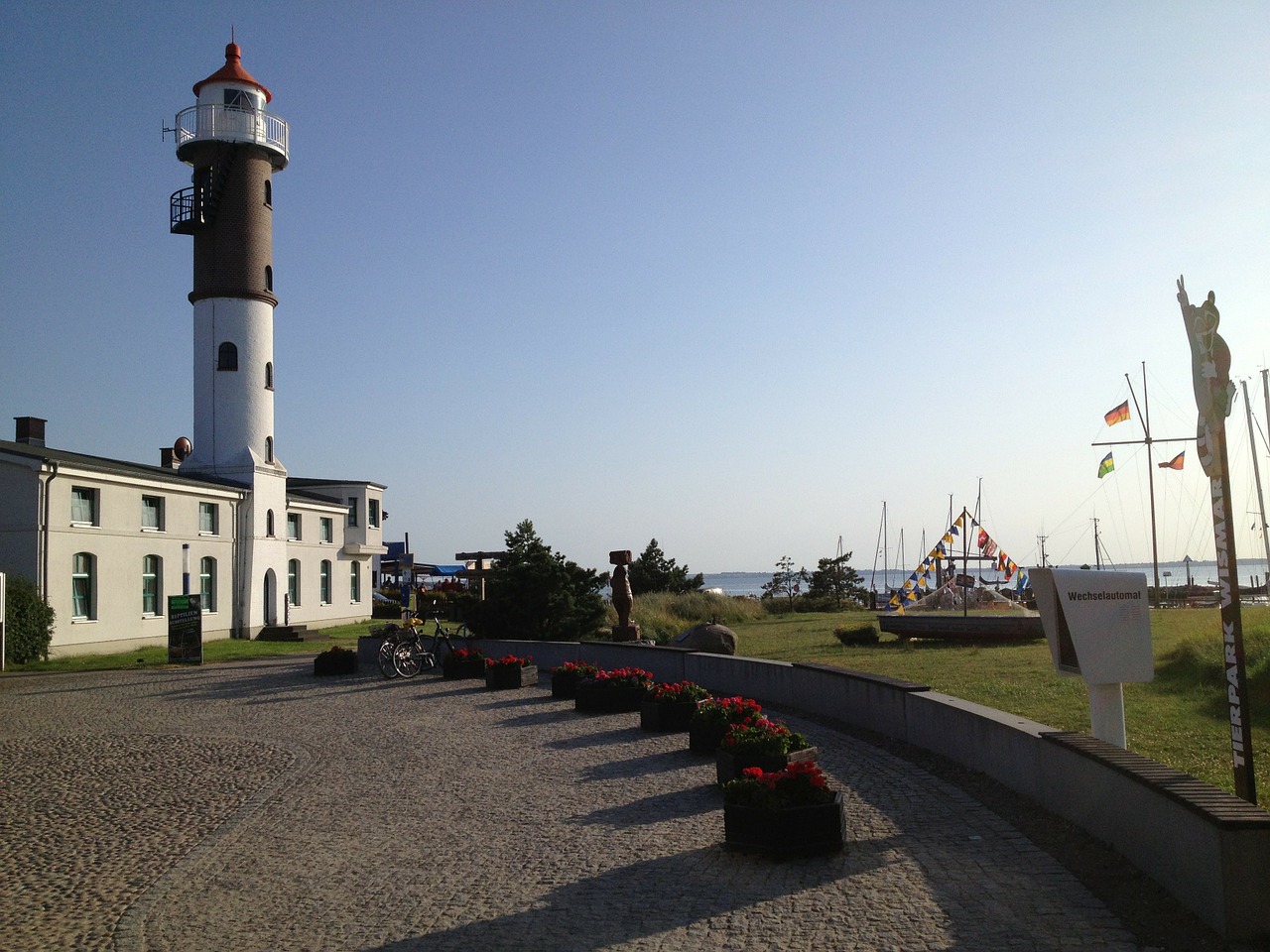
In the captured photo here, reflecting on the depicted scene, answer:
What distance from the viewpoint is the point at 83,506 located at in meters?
29.5

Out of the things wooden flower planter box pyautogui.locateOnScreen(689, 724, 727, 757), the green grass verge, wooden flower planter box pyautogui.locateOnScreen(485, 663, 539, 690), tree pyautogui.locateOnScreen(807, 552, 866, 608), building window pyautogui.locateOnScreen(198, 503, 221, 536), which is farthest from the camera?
tree pyautogui.locateOnScreen(807, 552, 866, 608)

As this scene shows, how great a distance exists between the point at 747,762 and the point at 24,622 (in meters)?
22.9

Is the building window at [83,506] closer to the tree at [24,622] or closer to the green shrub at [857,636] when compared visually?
the tree at [24,622]

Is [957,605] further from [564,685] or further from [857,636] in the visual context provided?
[564,685]

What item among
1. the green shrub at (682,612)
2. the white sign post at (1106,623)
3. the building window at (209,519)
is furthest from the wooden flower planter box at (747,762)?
the building window at (209,519)

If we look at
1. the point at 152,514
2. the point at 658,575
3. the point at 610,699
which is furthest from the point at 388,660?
the point at 658,575

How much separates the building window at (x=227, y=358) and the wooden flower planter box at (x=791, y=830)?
34216 millimetres

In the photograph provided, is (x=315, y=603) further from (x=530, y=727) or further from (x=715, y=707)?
(x=715, y=707)

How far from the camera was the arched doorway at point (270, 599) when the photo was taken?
130 feet

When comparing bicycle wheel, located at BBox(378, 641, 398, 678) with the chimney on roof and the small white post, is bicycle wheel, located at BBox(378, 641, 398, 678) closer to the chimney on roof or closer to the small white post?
the small white post

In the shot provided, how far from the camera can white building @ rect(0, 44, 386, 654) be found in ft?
98.8

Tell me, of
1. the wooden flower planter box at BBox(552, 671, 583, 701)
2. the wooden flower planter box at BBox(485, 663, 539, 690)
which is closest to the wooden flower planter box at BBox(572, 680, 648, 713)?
the wooden flower planter box at BBox(552, 671, 583, 701)

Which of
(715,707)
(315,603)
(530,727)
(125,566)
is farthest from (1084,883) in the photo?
(315,603)

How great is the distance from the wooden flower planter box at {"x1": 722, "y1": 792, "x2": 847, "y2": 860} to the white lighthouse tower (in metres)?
33.3
